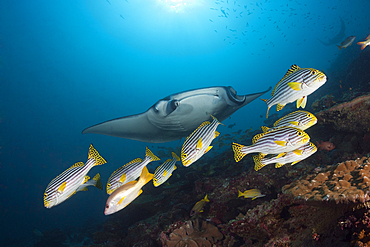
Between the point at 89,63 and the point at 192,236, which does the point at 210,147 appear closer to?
the point at 192,236

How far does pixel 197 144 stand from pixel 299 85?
5.26 feet

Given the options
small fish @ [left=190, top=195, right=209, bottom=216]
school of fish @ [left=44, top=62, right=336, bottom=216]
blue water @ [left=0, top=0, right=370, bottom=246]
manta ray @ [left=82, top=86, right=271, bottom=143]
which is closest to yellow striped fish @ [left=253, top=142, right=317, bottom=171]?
school of fish @ [left=44, top=62, right=336, bottom=216]

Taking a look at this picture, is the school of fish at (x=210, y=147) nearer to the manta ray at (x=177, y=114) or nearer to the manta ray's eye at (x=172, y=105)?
the manta ray's eye at (x=172, y=105)

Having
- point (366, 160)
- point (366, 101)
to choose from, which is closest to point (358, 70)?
point (366, 101)

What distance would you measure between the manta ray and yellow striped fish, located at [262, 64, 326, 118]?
6.00 ft

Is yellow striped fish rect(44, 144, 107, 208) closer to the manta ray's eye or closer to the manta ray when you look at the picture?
the manta ray's eye

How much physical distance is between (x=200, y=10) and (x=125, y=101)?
5158 centimetres

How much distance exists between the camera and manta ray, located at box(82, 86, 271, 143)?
3.94 m

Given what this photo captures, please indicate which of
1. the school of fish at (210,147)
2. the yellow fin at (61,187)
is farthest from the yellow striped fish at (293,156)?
the yellow fin at (61,187)

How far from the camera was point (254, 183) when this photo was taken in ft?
11.3

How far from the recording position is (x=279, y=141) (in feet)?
5.89

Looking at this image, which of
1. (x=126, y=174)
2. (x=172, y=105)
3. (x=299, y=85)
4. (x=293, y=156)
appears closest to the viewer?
(x=299, y=85)

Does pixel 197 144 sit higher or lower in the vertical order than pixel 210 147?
higher

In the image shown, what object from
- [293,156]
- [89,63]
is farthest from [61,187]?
[89,63]
